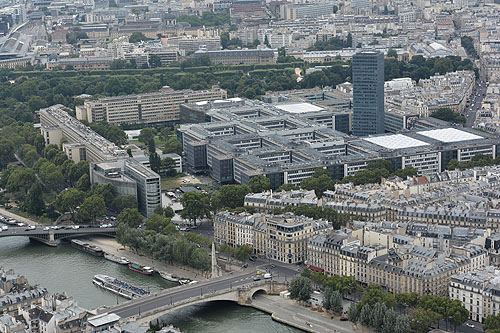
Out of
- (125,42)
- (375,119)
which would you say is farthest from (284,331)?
(125,42)

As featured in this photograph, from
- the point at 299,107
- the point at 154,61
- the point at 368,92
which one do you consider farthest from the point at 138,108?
the point at 154,61

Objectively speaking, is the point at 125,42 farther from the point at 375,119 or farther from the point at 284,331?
the point at 284,331

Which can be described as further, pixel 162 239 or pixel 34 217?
pixel 34 217

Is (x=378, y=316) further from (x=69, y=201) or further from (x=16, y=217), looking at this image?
(x=16, y=217)

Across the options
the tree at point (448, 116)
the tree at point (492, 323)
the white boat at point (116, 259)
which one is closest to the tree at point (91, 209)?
the white boat at point (116, 259)

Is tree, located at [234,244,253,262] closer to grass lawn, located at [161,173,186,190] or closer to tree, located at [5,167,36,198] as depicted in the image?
grass lawn, located at [161,173,186,190]

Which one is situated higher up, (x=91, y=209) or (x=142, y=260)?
(x=91, y=209)

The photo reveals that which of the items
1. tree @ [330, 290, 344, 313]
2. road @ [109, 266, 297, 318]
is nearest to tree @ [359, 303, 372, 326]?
tree @ [330, 290, 344, 313]

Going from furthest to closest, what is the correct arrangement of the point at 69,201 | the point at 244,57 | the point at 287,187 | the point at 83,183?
1. the point at 244,57
2. the point at 83,183
3. the point at 69,201
4. the point at 287,187

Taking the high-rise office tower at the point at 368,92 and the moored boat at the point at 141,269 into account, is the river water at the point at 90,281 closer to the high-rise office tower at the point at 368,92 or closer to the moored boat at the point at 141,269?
the moored boat at the point at 141,269
